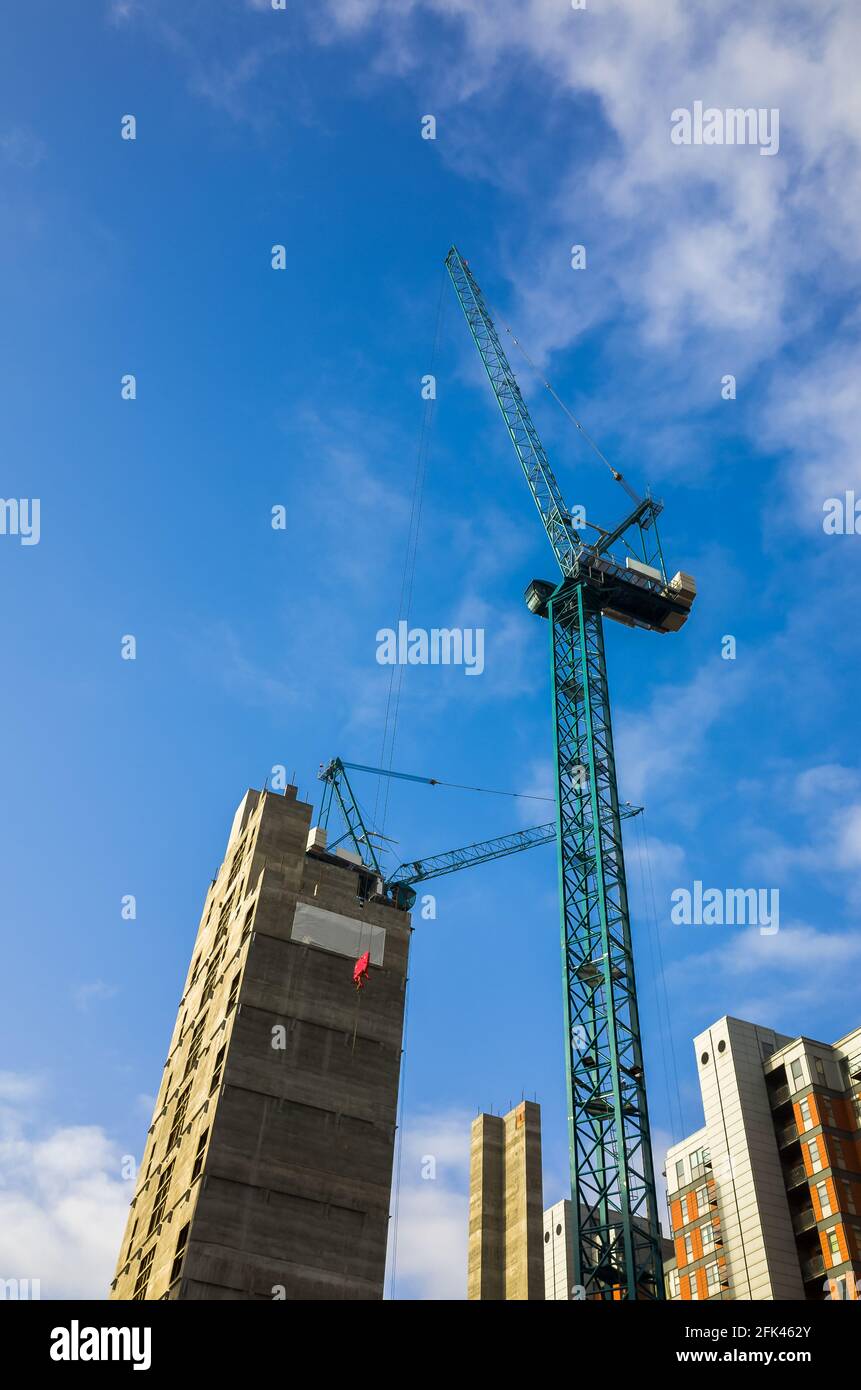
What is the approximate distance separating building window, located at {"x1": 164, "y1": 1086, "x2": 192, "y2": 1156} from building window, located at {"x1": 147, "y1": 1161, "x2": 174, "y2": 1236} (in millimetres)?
1733

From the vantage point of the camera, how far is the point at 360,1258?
6200 centimetres

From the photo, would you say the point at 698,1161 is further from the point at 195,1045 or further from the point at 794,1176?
the point at 195,1045

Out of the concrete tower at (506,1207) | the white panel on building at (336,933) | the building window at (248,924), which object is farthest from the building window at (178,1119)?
the concrete tower at (506,1207)

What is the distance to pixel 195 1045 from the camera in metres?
74.3

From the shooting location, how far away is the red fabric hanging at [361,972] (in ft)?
232

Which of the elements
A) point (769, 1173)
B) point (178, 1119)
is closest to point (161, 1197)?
point (178, 1119)

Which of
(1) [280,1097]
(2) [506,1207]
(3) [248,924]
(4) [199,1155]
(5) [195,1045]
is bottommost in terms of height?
(4) [199,1155]

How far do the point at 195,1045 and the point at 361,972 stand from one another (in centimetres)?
1264

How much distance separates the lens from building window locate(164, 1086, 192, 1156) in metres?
70.3
